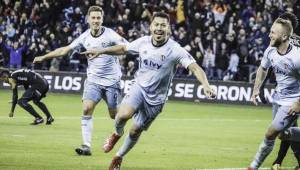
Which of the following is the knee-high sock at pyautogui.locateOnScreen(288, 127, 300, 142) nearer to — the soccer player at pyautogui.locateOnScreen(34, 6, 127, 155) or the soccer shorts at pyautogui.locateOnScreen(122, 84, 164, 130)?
the soccer shorts at pyautogui.locateOnScreen(122, 84, 164, 130)

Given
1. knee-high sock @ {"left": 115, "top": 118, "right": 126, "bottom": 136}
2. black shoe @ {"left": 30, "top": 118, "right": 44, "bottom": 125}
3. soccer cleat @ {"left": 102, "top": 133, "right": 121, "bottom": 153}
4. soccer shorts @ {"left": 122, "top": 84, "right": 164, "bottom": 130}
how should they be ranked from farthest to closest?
black shoe @ {"left": 30, "top": 118, "right": 44, "bottom": 125}, soccer cleat @ {"left": 102, "top": 133, "right": 121, "bottom": 153}, knee-high sock @ {"left": 115, "top": 118, "right": 126, "bottom": 136}, soccer shorts @ {"left": 122, "top": 84, "right": 164, "bottom": 130}

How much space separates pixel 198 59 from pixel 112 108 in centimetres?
1787

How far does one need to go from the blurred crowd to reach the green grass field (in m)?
4.13

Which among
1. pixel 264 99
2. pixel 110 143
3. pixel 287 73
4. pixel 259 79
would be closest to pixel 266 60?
pixel 259 79

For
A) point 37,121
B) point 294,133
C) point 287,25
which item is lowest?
point 37,121

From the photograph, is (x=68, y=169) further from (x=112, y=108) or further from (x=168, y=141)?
(x=168, y=141)

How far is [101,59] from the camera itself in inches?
616

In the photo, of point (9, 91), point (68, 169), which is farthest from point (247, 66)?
point (68, 169)

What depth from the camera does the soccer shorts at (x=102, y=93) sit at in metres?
15.2

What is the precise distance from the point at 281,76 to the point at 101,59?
187 inches

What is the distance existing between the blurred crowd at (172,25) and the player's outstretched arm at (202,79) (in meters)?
20.8

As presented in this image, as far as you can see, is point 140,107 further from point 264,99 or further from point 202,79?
point 264,99

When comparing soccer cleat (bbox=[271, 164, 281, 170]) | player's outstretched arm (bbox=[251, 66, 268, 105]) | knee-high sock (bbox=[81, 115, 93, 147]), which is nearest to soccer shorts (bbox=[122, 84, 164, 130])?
player's outstretched arm (bbox=[251, 66, 268, 105])

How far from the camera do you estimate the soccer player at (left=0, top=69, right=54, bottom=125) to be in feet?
70.2
